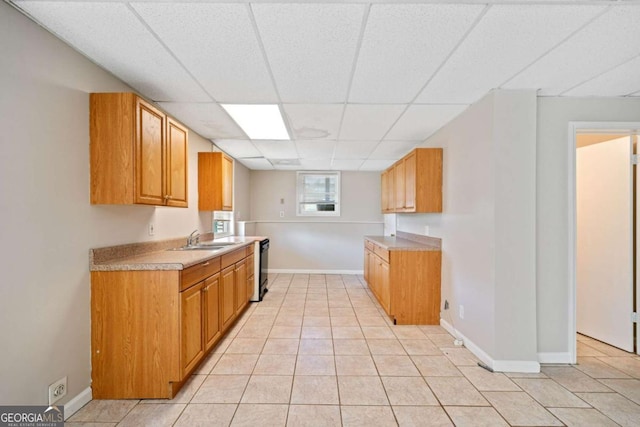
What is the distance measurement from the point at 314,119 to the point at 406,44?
60.8 inches

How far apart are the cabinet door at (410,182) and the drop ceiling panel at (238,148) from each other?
2263mm

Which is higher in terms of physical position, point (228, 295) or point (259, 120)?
point (259, 120)

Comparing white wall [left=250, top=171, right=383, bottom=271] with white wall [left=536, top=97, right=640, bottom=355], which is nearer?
white wall [left=536, top=97, right=640, bottom=355]

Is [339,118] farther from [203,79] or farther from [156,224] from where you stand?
[156,224]

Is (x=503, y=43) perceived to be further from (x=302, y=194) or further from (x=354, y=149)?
(x=302, y=194)

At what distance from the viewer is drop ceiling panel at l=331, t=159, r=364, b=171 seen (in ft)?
18.9

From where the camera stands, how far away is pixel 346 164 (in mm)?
6094

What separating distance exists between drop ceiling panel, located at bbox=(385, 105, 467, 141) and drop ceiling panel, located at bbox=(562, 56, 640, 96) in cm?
91

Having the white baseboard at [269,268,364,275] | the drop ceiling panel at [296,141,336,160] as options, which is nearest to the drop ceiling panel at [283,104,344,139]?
the drop ceiling panel at [296,141,336,160]

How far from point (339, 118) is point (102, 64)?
210cm

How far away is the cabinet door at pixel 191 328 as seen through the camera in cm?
219

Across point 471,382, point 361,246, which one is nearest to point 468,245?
point 471,382

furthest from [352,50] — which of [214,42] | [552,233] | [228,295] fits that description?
[228,295]

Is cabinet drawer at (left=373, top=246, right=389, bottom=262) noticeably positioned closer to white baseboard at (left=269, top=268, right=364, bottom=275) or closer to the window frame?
white baseboard at (left=269, top=268, right=364, bottom=275)
